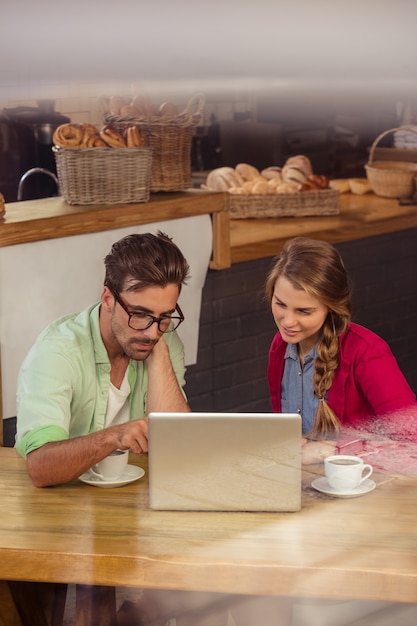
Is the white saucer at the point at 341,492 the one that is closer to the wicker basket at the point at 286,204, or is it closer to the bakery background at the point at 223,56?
the bakery background at the point at 223,56

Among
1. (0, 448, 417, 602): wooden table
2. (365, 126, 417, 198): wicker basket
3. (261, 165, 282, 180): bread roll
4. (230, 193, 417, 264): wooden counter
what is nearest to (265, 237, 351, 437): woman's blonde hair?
(365, 126, 417, 198): wicker basket

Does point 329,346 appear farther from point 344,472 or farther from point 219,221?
point 219,221

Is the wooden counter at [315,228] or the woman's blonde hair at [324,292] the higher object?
the woman's blonde hair at [324,292]

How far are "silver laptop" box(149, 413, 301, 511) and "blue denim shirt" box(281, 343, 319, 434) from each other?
27cm

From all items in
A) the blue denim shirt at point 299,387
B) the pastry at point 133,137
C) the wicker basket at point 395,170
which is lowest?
the blue denim shirt at point 299,387

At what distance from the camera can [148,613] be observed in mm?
966

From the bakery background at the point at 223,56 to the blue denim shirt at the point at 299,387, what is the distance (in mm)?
819

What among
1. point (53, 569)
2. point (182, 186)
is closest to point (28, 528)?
point (53, 569)

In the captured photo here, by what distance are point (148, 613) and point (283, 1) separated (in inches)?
36.1

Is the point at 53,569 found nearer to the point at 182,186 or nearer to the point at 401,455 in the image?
the point at 401,455

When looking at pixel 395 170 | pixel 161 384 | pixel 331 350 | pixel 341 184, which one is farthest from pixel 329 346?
pixel 341 184

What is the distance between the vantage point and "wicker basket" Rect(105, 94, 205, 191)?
1.31 m

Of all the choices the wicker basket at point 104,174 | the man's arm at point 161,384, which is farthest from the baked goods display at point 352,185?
the man's arm at point 161,384

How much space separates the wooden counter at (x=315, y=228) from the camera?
1.54 meters
